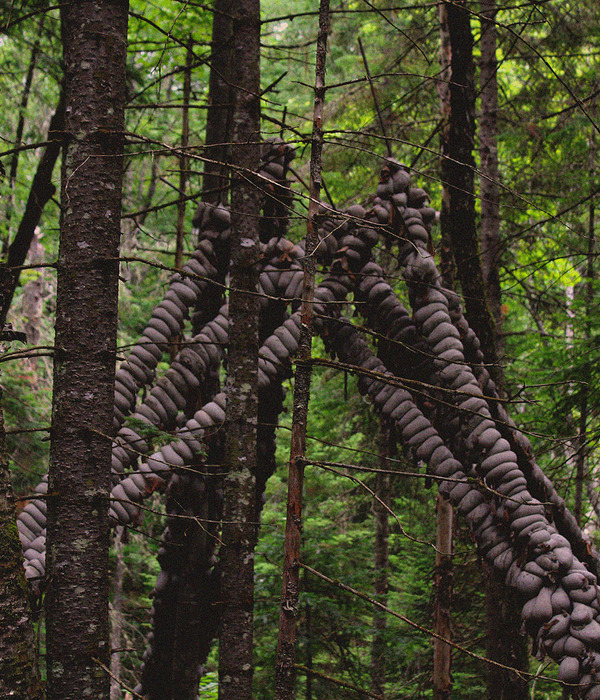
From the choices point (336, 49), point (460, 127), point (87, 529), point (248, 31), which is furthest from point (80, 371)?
point (336, 49)

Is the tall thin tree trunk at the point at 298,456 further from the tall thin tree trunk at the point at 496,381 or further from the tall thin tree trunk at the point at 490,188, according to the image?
the tall thin tree trunk at the point at 490,188

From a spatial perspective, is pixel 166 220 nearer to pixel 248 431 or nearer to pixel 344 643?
pixel 344 643

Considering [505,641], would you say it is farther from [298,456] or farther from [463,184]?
[463,184]

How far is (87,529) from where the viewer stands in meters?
3.21

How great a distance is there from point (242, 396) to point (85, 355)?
4.65 feet

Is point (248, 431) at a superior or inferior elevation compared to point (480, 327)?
inferior

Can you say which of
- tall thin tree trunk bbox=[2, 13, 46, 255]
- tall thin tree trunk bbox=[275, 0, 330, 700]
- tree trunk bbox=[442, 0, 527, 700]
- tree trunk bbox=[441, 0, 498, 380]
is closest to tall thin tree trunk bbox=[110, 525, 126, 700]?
tall thin tree trunk bbox=[2, 13, 46, 255]

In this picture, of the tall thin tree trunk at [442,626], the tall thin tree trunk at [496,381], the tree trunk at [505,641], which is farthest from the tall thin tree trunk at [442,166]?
the tree trunk at [505,641]

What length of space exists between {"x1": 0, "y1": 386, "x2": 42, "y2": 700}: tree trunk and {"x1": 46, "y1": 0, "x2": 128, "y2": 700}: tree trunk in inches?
23.1

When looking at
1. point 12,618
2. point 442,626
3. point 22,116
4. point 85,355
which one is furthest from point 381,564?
point 12,618

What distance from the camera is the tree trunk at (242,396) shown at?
4.12 metres

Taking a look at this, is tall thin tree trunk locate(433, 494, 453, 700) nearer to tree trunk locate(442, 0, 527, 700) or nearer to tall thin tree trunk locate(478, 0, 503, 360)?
tree trunk locate(442, 0, 527, 700)

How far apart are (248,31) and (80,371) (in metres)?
3.02

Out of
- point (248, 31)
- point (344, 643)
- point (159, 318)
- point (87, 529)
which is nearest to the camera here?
point (87, 529)
